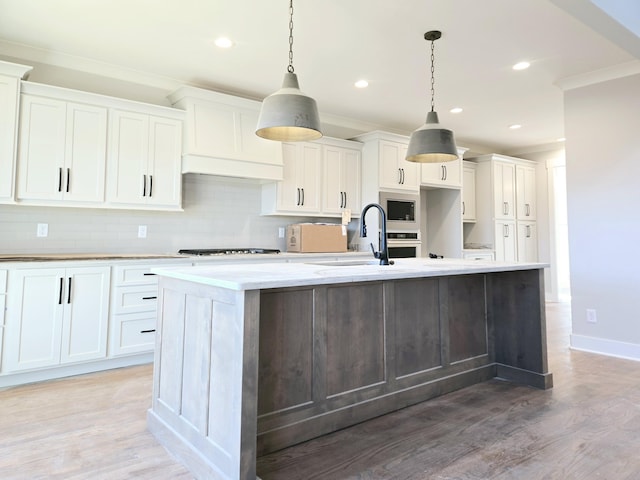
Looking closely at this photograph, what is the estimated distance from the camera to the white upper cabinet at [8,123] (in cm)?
312

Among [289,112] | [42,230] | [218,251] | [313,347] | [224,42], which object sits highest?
[224,42]

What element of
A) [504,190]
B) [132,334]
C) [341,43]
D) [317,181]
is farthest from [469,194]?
[132,334]

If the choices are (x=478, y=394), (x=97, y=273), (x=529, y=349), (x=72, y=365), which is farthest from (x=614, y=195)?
(x=72, y=365)

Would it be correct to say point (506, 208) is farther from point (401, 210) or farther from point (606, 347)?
point (606, 347)

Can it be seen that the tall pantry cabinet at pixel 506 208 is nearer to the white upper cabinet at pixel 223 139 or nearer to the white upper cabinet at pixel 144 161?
the white upper cabinet at pixel 223 139

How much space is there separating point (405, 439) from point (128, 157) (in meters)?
3.21

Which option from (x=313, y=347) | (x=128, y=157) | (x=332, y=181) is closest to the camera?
(x=313, y=347)

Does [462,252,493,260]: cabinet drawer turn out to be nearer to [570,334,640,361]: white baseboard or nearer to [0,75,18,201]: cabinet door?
[570,334,640,361]: white baseboard

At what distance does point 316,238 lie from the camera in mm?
4797

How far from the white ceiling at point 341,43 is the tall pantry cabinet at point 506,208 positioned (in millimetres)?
1889

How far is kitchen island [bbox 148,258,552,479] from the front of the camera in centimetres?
169

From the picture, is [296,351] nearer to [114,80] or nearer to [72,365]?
[72,365]

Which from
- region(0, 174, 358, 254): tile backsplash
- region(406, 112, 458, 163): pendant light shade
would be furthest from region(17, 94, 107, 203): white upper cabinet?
region(406, 112, 458, 163): pendant light shade

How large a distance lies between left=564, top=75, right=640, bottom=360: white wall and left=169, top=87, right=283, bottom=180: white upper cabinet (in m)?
3.10
